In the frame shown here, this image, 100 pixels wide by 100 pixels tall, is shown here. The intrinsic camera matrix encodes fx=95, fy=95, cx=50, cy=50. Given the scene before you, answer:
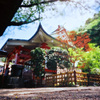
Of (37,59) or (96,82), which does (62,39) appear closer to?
(37,59)

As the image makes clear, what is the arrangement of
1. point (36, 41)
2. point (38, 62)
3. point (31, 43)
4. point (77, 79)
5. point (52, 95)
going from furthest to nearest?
point (36, 41)
point (31, 43)
point (77, 79)
point (38, 62)
point (52, 95)

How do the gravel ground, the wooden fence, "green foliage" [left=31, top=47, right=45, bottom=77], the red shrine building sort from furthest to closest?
1. the red shrine building
2. the wooden fence
3. "green foliage" [left=31, top=47, right=45, bottom=77]
4. the gravel ground

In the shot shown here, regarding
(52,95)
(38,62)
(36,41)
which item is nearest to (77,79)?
(38,62)

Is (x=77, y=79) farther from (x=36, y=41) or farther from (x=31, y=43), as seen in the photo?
(x=31, y=43)

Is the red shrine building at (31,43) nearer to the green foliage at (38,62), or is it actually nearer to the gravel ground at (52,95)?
the green foliage at (38,62)

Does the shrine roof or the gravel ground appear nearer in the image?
the gravel ground

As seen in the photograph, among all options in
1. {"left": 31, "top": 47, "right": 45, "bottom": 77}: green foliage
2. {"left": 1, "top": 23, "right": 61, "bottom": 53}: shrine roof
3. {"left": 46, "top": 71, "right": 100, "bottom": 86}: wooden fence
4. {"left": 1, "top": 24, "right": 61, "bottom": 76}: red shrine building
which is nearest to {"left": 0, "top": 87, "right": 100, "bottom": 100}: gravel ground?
{"left": 31, "top": 47, "right": 45, "bottom": 77}: green foliage

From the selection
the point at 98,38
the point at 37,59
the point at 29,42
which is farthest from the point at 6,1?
the point at 98,38

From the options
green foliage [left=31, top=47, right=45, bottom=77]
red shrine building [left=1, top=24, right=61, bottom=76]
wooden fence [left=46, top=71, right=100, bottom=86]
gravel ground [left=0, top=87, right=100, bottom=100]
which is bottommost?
wooden fence [left=46, top=71, right=100, bottom=86]

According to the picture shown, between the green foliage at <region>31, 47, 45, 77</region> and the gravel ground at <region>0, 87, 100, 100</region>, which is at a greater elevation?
the green foliage at <region>31, 47, 45, 77</region>

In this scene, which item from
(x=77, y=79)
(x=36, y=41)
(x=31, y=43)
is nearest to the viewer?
(x=77, y=79)

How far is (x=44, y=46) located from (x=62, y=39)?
119 inches

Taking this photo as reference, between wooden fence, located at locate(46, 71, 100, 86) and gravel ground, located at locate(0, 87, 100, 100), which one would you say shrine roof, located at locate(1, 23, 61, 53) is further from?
gravel ground, located at locate(0, 87, 100, 100)

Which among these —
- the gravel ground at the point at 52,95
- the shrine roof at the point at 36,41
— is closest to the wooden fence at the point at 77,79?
the shrine roof at the point at 36,41
